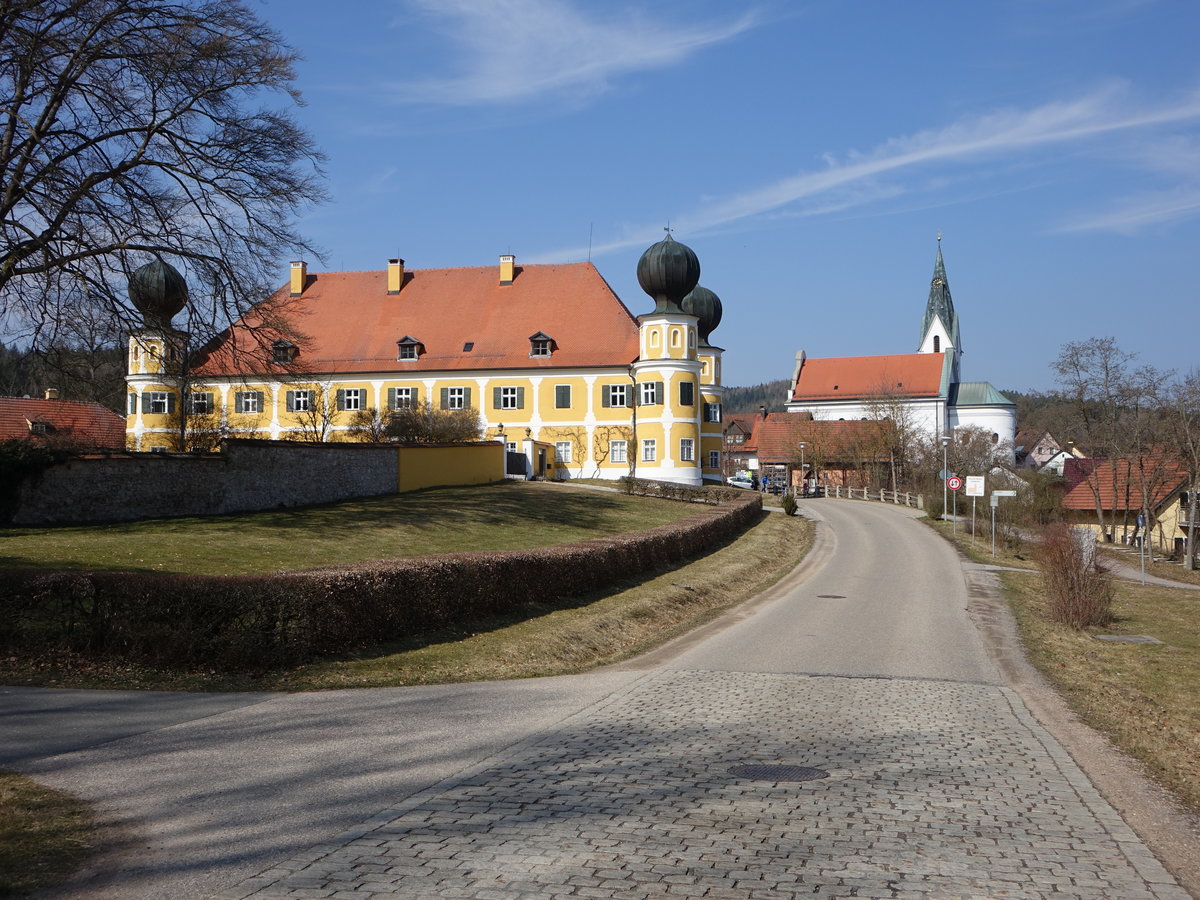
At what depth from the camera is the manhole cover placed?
8641 millimetres

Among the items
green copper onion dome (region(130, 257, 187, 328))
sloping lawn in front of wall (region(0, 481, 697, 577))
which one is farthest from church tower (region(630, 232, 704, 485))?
green copper onion dome (region(130, 257, 187, 328))

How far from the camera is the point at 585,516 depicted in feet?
117

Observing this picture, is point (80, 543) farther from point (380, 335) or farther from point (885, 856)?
point (380, 335)

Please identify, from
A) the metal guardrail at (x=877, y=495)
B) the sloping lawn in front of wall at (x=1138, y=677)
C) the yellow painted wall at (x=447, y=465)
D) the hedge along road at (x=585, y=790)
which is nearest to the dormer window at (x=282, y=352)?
the yellow painted wall at (x=447, y=465)

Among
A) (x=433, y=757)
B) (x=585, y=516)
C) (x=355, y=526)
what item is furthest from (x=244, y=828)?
(x=585, y=516)

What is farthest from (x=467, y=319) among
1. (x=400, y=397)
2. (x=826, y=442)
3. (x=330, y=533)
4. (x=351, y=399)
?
(x=330, y=533)

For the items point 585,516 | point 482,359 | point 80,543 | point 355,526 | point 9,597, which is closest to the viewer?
point 9,597

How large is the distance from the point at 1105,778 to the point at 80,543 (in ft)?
60.8

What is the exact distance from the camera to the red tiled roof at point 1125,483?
56.3 metres

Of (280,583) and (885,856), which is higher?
(280,583)

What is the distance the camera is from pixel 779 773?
347 inches

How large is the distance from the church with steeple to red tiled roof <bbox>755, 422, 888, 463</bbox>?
15.6 metres

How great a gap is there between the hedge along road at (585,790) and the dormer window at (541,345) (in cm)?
4598

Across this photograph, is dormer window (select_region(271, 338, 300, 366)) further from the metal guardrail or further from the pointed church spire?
the pointed church spire
